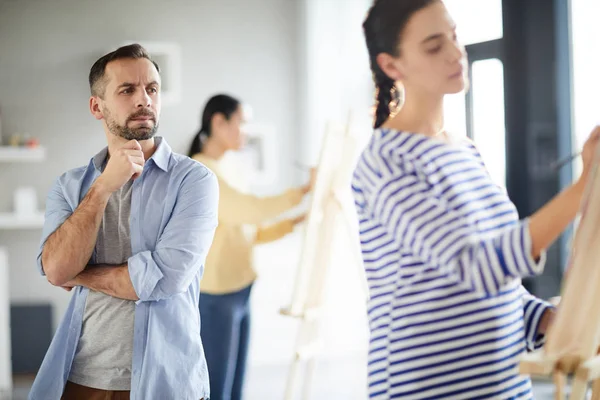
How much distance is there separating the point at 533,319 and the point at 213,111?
2454mm

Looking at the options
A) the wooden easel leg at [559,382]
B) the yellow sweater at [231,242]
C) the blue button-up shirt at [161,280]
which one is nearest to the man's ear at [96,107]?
the blue button-up shirt at [161,280]

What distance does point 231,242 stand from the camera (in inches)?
133

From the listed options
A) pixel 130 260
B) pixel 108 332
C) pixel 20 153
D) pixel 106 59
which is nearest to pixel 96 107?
pixel 106 59

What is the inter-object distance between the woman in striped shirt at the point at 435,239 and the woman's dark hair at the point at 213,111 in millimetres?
2248

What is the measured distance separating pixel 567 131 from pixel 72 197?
322 cm

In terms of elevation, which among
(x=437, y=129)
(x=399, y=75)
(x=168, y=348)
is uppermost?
(x=399, y=75)

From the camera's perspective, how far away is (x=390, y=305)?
1.30 m

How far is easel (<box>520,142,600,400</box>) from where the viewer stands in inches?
45.2

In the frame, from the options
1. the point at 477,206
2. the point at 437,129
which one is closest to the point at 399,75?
the point at 437,129

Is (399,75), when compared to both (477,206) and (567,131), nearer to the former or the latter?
(477,206)

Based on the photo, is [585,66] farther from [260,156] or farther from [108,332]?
[108,332]

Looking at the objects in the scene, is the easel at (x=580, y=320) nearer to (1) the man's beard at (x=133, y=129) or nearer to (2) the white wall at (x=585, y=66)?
(1) the man's beard at (x=133, y=129)

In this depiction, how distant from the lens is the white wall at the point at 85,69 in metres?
5.33

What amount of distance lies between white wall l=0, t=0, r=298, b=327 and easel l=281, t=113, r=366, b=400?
2887 millimetres
